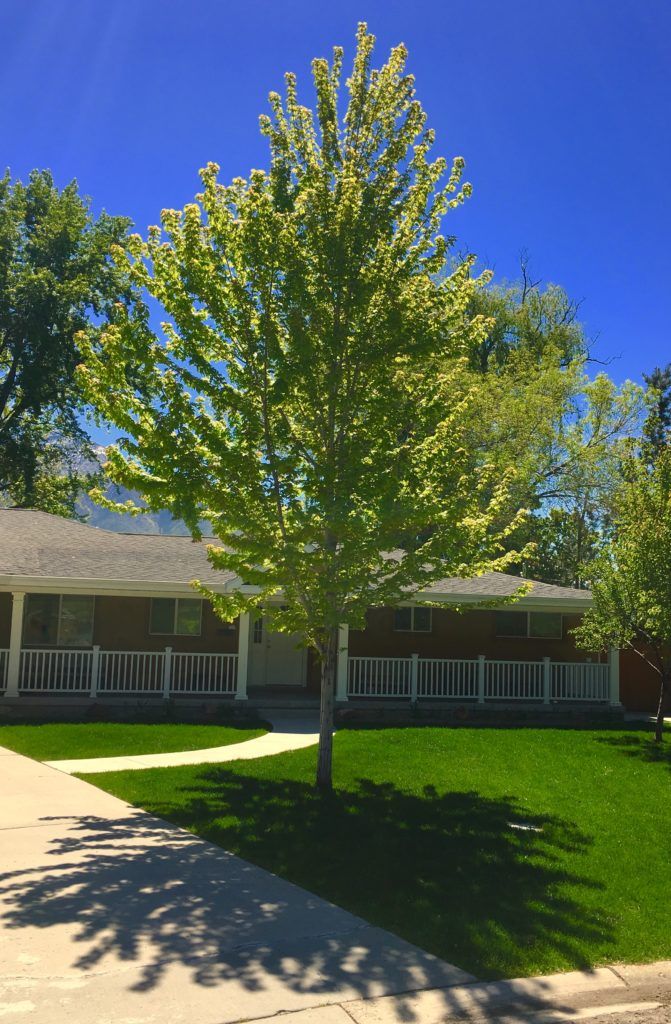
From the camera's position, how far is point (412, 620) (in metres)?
22.4

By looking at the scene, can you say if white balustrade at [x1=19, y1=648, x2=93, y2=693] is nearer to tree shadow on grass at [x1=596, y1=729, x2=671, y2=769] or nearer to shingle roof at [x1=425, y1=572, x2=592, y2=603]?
shingle roof at [x1=425, y1=572, x2=592, y2=603]

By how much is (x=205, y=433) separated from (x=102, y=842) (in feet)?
14.9

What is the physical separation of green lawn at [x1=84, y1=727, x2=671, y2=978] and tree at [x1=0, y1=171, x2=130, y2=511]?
77.8 feet

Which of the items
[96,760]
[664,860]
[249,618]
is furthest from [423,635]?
[664,860]

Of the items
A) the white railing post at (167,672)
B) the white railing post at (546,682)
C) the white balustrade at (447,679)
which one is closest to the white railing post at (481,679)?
the white balustrade at (447,679)

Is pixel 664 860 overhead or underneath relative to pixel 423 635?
underneath

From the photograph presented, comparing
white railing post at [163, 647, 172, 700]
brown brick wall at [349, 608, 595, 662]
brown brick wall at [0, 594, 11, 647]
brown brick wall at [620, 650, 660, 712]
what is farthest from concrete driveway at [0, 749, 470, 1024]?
brown brick wall at [620, 650, 660, 712]

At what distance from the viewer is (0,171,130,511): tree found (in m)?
33.4

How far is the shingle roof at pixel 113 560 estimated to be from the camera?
19.1 m

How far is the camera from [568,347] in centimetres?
4125

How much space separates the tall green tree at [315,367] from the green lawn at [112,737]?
4536 millimetres

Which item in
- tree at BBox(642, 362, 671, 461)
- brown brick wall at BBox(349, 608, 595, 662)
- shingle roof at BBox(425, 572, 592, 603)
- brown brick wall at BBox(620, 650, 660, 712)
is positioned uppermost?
tree at BBox(642, 362, 671, 461)

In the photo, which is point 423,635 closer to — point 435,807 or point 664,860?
point 435,807

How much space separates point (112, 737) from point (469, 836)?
817cm
